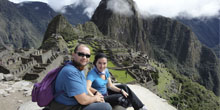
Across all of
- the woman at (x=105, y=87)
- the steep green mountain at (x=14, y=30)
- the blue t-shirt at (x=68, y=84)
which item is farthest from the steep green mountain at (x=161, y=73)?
the steep green mountain at (x=14, y=30)

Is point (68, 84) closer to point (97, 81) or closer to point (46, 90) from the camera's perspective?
point (46, 90)

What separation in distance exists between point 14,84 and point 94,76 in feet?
21.1

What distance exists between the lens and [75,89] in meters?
2.97

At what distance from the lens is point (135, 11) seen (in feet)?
617

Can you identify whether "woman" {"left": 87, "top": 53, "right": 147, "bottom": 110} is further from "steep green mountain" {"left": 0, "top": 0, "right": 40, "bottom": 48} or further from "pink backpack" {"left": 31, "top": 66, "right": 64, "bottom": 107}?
"steep green mountain" {"left": 0, "top": 0, "right": 40, "bottom": 48}

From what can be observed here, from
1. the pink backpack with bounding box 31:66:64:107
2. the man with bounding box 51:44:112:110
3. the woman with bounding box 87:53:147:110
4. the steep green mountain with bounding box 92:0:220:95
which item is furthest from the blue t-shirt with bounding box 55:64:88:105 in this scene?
the steep green mountain with bounding box 92:0:220:95

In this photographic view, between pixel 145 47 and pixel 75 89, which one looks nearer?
pixel 75 89

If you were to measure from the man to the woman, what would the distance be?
84 cm

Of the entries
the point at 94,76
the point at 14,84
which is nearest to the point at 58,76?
the point at 94,76

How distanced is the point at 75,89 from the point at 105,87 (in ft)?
6.23

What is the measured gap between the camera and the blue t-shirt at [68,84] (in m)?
2.95

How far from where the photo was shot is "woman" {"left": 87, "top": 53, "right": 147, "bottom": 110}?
14.4ft

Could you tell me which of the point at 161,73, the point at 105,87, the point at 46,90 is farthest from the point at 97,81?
the point at 161,73

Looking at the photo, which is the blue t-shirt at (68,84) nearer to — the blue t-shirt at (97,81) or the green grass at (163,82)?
the blue t-shirt at (97,81)
